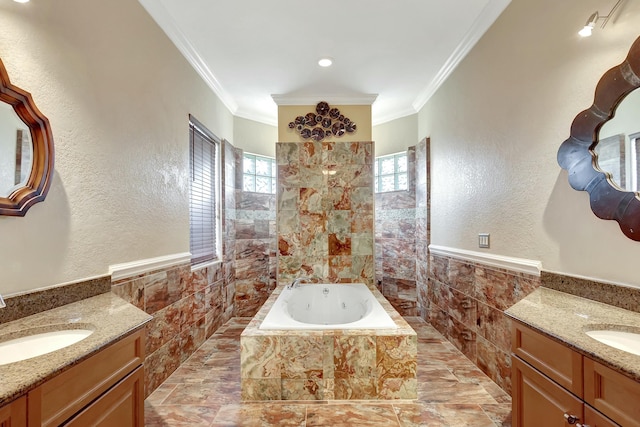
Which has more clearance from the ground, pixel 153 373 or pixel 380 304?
pixel 380 304

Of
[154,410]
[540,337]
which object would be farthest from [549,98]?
[154,410]

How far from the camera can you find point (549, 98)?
1756 millimetres

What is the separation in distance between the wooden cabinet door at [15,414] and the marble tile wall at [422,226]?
134 inches

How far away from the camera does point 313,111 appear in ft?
12.4

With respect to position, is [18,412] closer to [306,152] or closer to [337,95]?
[306,152]

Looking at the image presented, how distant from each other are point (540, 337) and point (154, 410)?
2.21 meters

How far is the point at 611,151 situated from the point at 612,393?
1044 mm

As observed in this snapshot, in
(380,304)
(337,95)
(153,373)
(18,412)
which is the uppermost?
(337,95)

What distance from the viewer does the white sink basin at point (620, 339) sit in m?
1.11

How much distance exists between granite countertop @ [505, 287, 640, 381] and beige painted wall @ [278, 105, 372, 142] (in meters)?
2.66

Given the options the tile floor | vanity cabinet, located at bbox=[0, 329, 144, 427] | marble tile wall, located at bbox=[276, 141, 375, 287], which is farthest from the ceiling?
the tile floor

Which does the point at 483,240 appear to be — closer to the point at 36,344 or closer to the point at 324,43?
the point at 324,43

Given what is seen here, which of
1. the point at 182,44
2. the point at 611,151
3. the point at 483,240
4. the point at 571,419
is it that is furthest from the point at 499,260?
the point at 182,44

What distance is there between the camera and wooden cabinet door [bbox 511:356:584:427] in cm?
107
